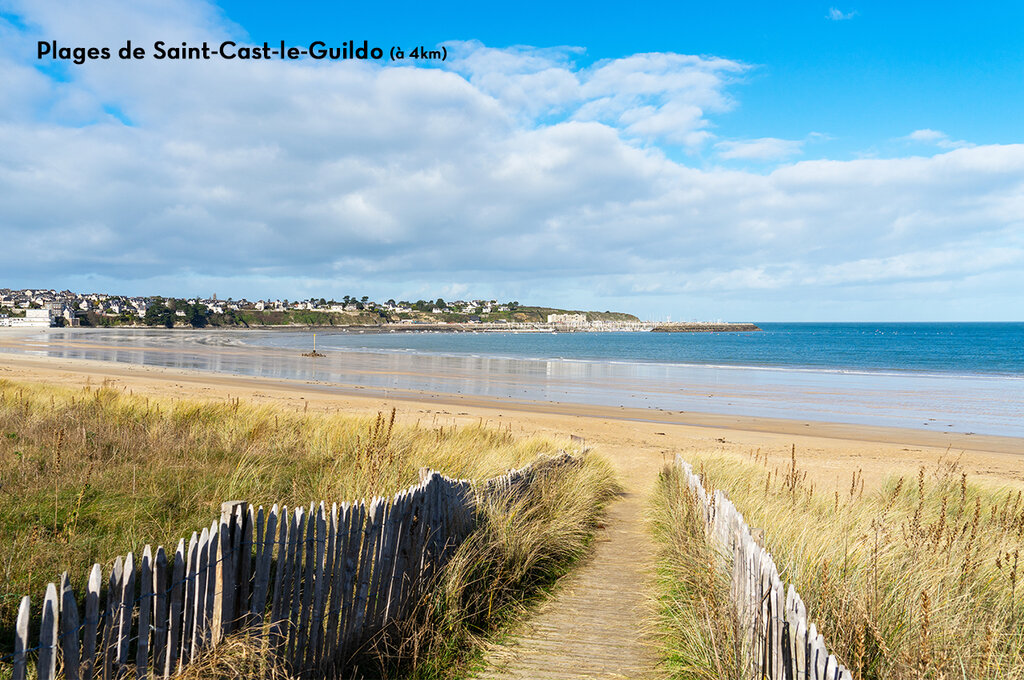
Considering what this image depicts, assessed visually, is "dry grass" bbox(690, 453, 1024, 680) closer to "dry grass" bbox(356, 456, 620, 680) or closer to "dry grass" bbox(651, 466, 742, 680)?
"dry grass" bbox(651, 466, 742, 680)

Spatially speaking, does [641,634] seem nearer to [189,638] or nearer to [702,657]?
[702,657]

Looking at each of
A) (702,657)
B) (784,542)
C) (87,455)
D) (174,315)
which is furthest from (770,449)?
(174,315)

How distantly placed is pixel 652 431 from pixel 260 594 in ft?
58.8

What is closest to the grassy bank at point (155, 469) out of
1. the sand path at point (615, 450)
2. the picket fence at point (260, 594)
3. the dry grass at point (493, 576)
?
the picket fence at point (260, 594)

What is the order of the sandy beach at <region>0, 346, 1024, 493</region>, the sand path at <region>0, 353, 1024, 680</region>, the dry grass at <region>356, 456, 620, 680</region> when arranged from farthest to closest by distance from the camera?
the sandy beach at <region>0, 346, 1024, 493</region> → the sand path at <region>0, 353, 1024, 680</region> → the dry grass at <region>356, 456, 620, 680</region>

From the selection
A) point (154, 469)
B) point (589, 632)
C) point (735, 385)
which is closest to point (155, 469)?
point (154, 469)

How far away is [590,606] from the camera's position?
5.95 m

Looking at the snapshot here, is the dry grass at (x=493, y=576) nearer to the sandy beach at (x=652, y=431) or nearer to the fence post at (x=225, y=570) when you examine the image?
the fence post at (x=225, y=570)

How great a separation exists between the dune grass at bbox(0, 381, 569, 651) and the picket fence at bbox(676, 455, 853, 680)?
3.09 meters

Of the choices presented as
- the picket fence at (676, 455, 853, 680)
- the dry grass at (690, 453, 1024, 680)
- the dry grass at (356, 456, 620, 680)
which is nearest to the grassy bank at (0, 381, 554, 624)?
the dry grass at (356, 456, 620, 680)

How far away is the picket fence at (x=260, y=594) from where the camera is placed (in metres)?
2.53

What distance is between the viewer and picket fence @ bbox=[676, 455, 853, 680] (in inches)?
118

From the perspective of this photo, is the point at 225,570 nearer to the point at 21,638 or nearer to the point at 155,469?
the point at 21,638

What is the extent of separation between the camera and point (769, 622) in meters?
3.66
